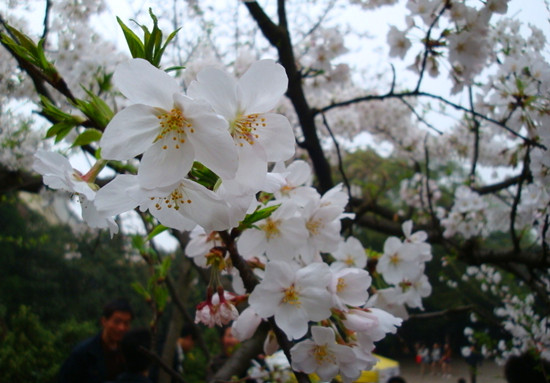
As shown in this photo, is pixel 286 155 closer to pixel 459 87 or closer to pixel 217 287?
pixel 217 287

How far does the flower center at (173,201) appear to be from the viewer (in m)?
0.62

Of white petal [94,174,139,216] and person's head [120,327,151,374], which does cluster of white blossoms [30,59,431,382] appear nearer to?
white petal [94,174,139,216]

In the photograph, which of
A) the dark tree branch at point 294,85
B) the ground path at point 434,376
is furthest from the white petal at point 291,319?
the ground path at point 434,376

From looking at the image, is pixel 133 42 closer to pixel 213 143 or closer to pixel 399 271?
pixel 213 143

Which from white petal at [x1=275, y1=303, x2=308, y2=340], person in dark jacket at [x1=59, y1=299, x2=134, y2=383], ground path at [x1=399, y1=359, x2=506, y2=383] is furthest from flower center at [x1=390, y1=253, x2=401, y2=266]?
ground path at [x1=399, y1=359, x2=506, y2=383]

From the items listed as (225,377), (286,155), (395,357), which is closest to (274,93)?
(286,155)

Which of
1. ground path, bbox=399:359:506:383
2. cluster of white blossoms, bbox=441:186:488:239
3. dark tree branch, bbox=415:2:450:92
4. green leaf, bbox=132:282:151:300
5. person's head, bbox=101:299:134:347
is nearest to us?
green leaf, bbox=132:282:151:300

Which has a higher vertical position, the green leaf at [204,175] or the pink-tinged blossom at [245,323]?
the green leaf at [204,175]

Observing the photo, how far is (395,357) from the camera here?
1576cm

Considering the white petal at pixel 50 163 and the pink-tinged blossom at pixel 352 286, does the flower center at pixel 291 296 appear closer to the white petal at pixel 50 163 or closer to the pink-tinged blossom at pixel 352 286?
the pink-tinged blossom at pixel 352 286

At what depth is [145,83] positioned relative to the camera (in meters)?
0.58

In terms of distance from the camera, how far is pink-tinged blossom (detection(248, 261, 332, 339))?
2.83 feet

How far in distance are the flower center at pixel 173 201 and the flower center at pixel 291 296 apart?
0.36 metres

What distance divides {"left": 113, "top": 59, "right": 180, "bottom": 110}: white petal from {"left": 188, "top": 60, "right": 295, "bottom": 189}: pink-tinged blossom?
0.04 meters
